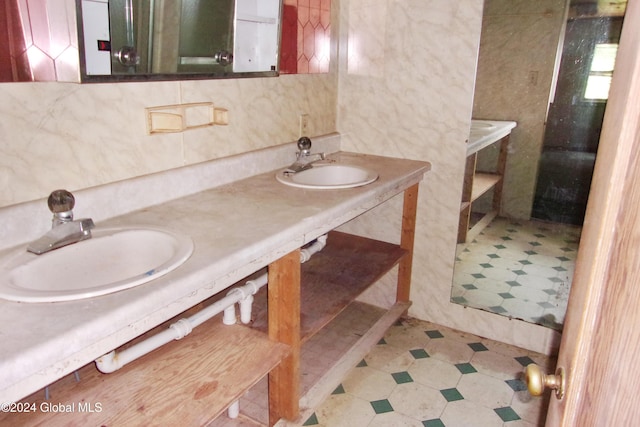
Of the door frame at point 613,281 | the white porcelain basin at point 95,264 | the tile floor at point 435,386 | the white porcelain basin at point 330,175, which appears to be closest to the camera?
the door frame at point 613,281

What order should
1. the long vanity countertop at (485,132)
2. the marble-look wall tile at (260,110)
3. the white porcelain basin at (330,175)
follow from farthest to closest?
the long vanity countertop at (485,132) < the white porcelain basin at (330,175) < the marble-look wall tile at (260,110)

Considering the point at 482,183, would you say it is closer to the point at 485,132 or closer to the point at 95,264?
the point at 485,132

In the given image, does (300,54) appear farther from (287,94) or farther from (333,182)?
(333,182)

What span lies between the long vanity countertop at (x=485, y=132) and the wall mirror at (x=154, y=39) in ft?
2.95

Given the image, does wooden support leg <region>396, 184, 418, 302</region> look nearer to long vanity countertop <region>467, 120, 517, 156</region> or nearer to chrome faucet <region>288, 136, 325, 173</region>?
long vanity countertop <region>467, 120, 517, 156</region>

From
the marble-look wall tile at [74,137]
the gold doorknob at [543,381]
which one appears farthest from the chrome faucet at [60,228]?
the gold doorknob at [543,381]

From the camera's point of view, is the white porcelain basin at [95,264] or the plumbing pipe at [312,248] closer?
the white porcelain basin at [95,264]

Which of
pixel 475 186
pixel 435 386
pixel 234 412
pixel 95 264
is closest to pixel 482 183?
pixel 475 186

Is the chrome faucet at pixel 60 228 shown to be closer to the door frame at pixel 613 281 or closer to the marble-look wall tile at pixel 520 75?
the door frame at pixel 613 281

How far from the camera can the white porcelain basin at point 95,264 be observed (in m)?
0.96

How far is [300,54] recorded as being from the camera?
2170 mm

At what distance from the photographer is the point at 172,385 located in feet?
4.25

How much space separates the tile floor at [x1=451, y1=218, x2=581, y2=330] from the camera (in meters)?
2.32

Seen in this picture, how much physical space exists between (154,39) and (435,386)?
1.79 m
